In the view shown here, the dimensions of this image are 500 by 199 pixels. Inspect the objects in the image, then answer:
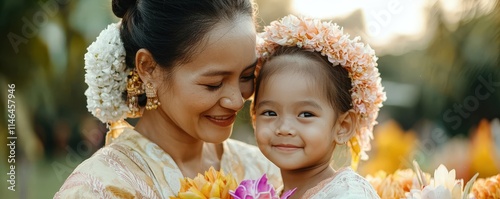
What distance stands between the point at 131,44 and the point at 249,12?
46 cm

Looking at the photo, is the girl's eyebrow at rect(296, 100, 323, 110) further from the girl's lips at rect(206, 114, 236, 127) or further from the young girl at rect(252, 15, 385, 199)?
the girl's lips at rect(206, 114, 236, 127)

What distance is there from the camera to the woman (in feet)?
9.32

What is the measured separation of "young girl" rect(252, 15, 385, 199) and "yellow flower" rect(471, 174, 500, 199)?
46cm

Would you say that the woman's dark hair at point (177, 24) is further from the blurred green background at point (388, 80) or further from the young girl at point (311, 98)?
the blurred green background at point (388, 80)

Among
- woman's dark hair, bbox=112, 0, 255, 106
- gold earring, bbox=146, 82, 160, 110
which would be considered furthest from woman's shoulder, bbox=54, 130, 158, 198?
woman's dark hair, bbox=112, 0, 255, 106

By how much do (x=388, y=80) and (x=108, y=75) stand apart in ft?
7.39

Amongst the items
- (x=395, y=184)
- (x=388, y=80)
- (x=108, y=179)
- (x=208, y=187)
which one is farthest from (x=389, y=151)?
(x=208, y=187)

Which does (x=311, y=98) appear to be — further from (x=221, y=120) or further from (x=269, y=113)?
(x=221, y=120)

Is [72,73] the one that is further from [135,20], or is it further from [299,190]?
[299,190]

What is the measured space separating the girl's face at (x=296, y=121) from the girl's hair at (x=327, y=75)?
17 millimetres

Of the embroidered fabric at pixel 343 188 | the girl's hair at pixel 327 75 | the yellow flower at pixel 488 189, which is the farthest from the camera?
the yellow flower at pixel 488 189

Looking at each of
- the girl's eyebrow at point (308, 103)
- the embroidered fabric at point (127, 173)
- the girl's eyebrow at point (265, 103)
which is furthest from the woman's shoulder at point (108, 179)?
the girl's eyebrow at point (308, 103)

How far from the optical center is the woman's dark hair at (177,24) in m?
2.90

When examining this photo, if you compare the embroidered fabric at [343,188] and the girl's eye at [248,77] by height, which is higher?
the girl's eye at [248,77]
